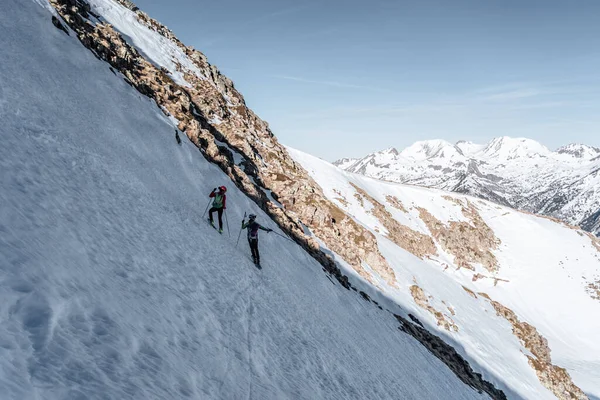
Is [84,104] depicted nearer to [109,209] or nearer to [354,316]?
[109,209]

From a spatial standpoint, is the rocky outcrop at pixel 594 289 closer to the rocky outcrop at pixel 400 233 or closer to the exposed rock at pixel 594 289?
the exposed rock at pixel 594 289

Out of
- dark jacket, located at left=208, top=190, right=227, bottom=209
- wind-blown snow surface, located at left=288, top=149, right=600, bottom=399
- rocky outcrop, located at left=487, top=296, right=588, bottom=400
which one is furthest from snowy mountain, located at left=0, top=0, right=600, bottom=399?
dark jacket, located at left=208, top=190, right=227, bottom=209

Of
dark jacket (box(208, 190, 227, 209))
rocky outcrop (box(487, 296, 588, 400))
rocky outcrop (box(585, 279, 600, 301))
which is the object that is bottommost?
dark jacket (box(208, 190, 227, 209))

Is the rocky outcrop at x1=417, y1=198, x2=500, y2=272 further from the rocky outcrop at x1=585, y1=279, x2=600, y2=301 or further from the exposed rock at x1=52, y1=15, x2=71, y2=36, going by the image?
the exposed rock at x1=52, y1=15, x2=71, y2=36

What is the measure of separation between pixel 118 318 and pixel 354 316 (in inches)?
897

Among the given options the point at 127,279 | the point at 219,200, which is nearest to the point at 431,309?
the point at 219,200

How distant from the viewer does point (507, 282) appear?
92688mm

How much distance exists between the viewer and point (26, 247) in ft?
21.3

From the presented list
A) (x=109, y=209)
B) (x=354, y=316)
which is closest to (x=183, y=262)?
(x=109, y=209)

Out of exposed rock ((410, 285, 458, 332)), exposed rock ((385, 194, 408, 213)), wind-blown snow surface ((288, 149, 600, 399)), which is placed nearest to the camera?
exposed rock ((410, 285, 458, 332))

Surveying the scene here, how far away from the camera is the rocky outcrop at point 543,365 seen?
55.4 metres

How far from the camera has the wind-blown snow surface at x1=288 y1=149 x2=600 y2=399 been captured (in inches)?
2131

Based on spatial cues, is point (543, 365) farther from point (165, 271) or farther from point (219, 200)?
point (165, 271)

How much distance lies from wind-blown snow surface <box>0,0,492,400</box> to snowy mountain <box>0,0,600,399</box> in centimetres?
5
